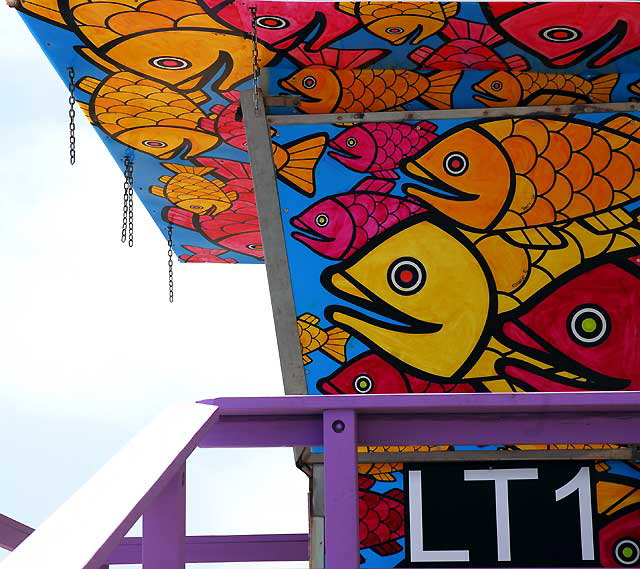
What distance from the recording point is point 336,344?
4.65m

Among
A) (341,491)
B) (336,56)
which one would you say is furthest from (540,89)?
(341,491)

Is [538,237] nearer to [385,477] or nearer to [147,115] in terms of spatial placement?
[385,477]

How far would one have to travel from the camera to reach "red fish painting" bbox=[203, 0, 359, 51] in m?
3.90

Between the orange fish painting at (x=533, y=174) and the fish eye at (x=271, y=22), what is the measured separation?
938 millimetres

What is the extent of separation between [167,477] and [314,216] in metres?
3.09

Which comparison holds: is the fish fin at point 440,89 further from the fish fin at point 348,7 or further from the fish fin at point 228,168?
the fish fin at point 228,168

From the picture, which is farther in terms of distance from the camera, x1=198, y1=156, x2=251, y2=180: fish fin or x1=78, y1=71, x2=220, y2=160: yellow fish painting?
x1=198, y1=156, x2=251, y2=180: fish fin

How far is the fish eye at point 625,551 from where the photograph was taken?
15.0 ft

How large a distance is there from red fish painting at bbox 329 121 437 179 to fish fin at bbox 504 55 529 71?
1.50 ft

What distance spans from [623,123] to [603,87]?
198 mm

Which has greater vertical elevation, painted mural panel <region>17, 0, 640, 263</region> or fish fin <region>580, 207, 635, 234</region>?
painted mural panel <region>17, 0, 640, 263</region>

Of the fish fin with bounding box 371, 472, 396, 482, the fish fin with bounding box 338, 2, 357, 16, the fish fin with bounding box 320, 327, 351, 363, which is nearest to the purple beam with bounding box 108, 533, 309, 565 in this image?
the fish fin with bounding box 371, 472, 396, 482

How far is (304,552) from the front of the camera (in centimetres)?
554

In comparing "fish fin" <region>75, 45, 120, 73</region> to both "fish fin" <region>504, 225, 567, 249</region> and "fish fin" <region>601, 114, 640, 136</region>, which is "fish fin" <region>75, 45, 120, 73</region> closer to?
"fish fin" <region>504, 225, 567, 249</region>
